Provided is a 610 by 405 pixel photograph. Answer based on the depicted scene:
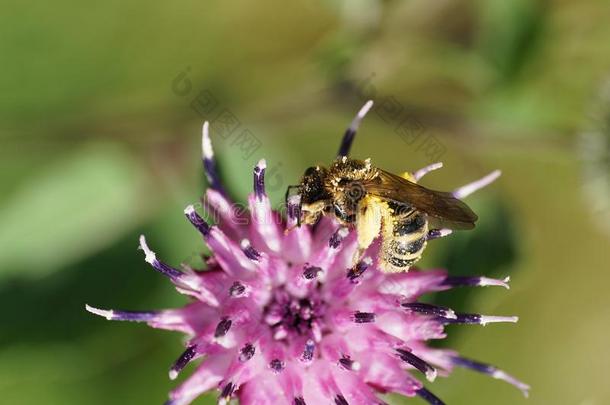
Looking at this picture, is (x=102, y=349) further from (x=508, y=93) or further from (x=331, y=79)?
(x=508, y=93)

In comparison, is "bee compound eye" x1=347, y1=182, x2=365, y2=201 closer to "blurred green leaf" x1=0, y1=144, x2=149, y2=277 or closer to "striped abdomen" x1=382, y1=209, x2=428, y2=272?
"striped abdomen" x1=382, y1=209, x2=428, y2=272

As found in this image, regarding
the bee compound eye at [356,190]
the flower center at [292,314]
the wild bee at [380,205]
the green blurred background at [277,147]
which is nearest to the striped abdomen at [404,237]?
the wild bee at [380,205]

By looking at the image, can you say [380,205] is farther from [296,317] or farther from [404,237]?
[296,317]

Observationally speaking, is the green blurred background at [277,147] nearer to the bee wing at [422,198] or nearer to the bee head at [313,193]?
the bee wing at [422,198]

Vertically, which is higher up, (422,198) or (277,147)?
(277,147)

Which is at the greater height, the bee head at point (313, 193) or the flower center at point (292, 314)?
the bee head at point (313, 193)

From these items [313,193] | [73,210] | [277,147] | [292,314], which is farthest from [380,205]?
[73,210]

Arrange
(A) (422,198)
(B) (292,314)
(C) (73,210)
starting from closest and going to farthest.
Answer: (A) (422,198)
(B) (292,314)
(C) (73,210)
